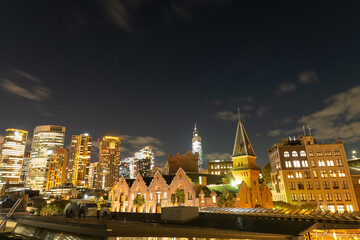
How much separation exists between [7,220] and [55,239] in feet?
70.3

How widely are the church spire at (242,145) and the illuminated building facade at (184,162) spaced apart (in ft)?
55.2

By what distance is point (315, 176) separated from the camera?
93.1 meters

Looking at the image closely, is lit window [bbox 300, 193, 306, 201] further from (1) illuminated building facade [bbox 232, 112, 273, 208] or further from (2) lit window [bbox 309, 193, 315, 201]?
(1) illuminated building facade [bbox 232, 112, 273, 208]

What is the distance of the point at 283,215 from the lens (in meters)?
32.1

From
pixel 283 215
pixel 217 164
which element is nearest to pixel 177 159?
pixel 283 215

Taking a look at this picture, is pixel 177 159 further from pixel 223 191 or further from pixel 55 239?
pixel 55 239

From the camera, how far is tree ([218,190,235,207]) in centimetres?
6125

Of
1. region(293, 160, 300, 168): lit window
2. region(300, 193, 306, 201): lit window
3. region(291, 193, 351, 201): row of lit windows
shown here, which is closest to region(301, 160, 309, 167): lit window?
region(293, 160, 300, 168): lit window

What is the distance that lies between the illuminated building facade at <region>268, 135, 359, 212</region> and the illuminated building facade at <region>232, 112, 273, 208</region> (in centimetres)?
2636

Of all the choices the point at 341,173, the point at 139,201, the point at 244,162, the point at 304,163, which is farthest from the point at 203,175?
the point at 341,173

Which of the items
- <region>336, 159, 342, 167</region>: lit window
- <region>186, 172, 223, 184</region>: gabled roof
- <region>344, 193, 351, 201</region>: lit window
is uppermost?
<region>336, 159, 342, 167</region>: lit window

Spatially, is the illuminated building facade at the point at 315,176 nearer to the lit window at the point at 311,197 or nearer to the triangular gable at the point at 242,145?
the lit window at the point at 311,197

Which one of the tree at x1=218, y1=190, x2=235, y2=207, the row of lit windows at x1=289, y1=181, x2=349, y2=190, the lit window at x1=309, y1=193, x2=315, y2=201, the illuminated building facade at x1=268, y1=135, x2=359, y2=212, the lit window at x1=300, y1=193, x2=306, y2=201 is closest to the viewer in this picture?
the tree at x1=218, y1=190, x2=235, y2=207

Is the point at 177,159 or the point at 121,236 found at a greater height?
the point at 177,159
